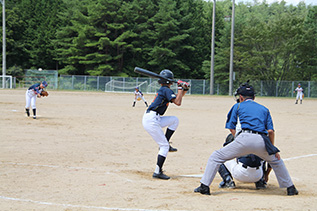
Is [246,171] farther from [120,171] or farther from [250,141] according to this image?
[120,171]

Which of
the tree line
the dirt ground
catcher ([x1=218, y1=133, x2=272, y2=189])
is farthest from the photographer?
the tree line

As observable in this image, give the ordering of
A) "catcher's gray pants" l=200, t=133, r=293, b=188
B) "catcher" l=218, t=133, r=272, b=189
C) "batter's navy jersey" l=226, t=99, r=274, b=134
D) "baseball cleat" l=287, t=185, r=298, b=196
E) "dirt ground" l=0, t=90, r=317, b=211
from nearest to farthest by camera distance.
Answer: "dirt ground" l=0, t=90, r=317, b=211, "catcher's gray pants" l=200, t=133, r=293, b=188, "batter's navy jersey" l=226, t=99, r=274, b=134, "baseball cleat" l=287, t=185, r=298, b=196, "catcher" l=218, t=133, r=272, b=189

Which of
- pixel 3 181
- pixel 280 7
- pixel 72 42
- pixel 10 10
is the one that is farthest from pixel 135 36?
pixel 280 7

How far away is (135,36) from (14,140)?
173 feet

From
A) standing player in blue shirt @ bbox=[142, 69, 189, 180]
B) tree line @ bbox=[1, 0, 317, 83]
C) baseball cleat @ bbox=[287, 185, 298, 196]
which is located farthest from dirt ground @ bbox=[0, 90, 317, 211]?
tree line @ bbox=[1, 0, 317, 83]

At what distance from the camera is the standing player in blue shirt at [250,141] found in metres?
6.04

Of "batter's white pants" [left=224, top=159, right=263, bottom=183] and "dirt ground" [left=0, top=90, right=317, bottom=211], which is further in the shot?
"batter's white pants" [left=224, top=159, right=263, bottom=183]

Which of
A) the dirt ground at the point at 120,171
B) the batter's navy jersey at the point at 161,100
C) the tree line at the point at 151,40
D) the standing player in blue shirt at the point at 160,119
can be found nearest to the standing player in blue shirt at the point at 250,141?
the dirt ground at the point at 120,171

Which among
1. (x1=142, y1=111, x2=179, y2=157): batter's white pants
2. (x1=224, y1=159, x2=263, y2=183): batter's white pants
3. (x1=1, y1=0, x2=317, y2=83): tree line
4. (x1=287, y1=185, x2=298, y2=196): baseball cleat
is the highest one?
(x1=1, y1=0, x2=317, y2=83): tree line

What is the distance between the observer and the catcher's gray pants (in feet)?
19.8

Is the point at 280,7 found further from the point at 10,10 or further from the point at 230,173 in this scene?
the point at 230,173

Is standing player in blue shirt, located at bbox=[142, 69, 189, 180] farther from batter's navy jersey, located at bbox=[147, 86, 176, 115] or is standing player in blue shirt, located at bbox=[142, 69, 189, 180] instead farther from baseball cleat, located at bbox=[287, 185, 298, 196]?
baseball cleat, located at bbox=[287, 185, 298, 196]

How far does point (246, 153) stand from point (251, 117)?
0.58 metres

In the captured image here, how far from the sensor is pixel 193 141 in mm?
13031
